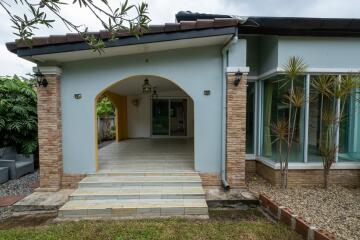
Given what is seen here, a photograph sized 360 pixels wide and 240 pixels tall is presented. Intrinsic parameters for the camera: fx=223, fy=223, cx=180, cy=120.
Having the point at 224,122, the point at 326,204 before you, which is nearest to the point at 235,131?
the point at 224,122

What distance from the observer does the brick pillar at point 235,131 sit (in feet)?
18.8

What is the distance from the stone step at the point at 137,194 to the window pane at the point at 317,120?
11.1 ft

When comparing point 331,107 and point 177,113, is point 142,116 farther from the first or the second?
point 331,107

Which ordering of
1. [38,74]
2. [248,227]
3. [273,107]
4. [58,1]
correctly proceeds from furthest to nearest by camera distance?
[273,107] → [38,74] → [248,227] → [58,1]

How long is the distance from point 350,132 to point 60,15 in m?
7.33

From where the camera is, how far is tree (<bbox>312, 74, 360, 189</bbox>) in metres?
5.31

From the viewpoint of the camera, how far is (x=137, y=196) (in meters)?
5.14

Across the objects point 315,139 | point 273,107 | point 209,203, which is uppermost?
point 273,107

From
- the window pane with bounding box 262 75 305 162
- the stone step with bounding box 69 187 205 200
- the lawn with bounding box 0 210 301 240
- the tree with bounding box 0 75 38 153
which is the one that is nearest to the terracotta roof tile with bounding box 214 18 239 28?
the window pane with bounding box 262 75 305 162

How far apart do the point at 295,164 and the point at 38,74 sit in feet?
23.4

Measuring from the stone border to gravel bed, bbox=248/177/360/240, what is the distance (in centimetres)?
26

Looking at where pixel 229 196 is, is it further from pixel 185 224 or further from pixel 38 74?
pixel 38 74

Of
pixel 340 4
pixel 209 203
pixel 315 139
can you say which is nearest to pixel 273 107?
pixel 315 139

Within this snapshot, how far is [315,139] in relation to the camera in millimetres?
6102
